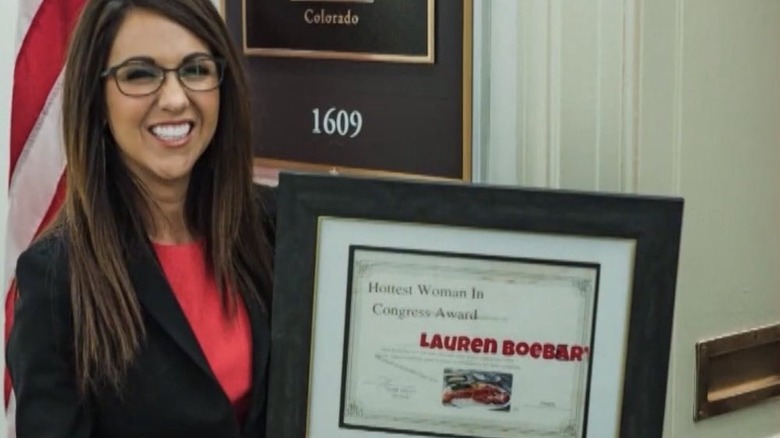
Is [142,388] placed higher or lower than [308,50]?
lower

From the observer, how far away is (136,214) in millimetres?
1447

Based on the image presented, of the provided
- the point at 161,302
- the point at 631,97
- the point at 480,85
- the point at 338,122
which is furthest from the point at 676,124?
the point at 161,302

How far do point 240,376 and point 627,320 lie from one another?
18.9 inches

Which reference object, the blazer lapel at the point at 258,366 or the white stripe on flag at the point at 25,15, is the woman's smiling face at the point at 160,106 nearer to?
the blazer lapel at the point at 258,366

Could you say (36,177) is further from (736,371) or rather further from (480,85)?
(736,371)

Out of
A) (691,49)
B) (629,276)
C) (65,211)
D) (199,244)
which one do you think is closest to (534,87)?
(691,49)

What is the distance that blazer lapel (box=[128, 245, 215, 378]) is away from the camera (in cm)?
140

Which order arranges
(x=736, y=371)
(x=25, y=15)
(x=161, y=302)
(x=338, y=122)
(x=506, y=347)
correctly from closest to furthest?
(x=506, y=347) < (x=161, y=302) < (x=736, y=371) < (x=338, y=122) < (x=25, y=15)

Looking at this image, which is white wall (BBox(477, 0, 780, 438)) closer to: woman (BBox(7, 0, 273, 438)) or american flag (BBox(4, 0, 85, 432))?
woman (BBox(7, 0, 273, 438))

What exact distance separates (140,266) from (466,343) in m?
0.40

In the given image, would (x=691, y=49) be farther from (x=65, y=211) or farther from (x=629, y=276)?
(x=65, y=211)

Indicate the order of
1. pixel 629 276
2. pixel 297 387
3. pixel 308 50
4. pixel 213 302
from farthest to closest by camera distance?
pixel 308 50 < pixel 213 302 < pixel 297 387 < pixel 629 276

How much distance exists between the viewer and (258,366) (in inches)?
56.2

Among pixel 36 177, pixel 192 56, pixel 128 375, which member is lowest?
pixel 128 375
